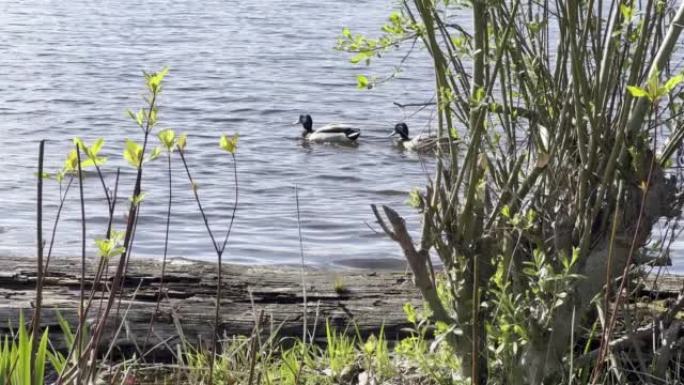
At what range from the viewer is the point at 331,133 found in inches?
548

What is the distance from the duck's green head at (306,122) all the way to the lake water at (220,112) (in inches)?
7.6

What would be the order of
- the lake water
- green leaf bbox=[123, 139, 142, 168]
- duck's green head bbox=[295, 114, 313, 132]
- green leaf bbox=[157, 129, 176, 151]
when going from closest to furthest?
green leaf bbox=[123, 139, 142, 168], green leaf bbox=[157, 129, 176, 151], the lake water, duck's green head bbox=[295, 114, 313, 132]

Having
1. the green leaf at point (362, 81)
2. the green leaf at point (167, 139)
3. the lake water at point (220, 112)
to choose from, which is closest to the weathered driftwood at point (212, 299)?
the lake water at point (220, 112)

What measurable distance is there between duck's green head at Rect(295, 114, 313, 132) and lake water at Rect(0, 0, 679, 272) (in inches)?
7.6

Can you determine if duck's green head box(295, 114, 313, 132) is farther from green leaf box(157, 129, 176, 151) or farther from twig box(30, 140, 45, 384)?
twig box(30, 140, 45, 384)

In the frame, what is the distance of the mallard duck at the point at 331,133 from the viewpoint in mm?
13758

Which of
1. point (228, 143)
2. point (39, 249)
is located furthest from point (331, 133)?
point (39, 249)

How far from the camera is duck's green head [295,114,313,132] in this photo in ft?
46.8

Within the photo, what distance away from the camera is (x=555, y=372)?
3701mm

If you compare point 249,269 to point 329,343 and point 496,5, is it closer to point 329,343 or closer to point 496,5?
point 329,343

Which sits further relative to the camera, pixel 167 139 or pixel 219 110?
pixel 219 110

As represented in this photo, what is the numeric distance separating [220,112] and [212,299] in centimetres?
1024

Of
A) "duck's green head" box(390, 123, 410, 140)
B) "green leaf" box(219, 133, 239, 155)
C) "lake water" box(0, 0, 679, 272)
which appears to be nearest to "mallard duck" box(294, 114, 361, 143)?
"lake water" box(0, 0, 679, 272)

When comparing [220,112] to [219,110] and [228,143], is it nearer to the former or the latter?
[219,110]
